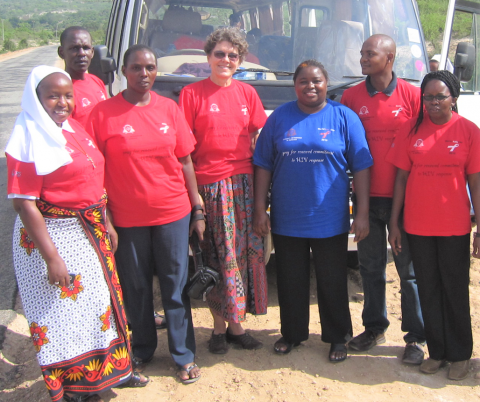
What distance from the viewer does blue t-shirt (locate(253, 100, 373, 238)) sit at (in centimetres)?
304

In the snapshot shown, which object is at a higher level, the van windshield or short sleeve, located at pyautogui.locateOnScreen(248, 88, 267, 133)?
the van windshield

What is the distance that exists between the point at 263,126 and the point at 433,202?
105 cm

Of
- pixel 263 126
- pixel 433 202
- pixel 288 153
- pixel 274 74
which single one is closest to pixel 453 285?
pixel 433 202

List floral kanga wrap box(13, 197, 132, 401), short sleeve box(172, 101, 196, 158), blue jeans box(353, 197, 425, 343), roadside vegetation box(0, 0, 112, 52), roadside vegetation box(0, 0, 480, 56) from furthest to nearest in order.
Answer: roadside vegetation box(0, 0, 112, 52) → roadside vegetation box(0, 0, 480, 56) → blue jeans box(353, 197, 425, 343) → short sleeve box(172, 101, 196, 158) → floral kanga wrap box(13, 197, 132, 401)

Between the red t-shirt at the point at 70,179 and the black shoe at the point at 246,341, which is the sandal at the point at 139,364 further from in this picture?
the red t-shirt at the point at 70,179

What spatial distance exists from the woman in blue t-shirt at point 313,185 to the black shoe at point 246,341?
0.41 meters

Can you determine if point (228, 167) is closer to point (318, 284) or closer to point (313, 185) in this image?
point (313, 185)

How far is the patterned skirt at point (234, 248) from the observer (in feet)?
10.4

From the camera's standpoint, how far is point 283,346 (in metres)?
3.45

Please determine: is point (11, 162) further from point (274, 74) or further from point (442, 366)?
point (442, 366)

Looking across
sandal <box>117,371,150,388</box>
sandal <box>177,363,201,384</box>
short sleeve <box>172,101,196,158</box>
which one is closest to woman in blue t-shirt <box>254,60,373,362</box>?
short sleeve <box>172,101,196,158</box>

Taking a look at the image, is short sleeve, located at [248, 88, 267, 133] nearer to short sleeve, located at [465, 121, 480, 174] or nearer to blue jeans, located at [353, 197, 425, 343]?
blue jeans, located at [353, 197, 425, 343]

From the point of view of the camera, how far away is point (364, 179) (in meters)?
3.07

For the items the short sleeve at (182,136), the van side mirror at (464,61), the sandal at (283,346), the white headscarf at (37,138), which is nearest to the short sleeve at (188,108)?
the short sleeve at (182,136)
